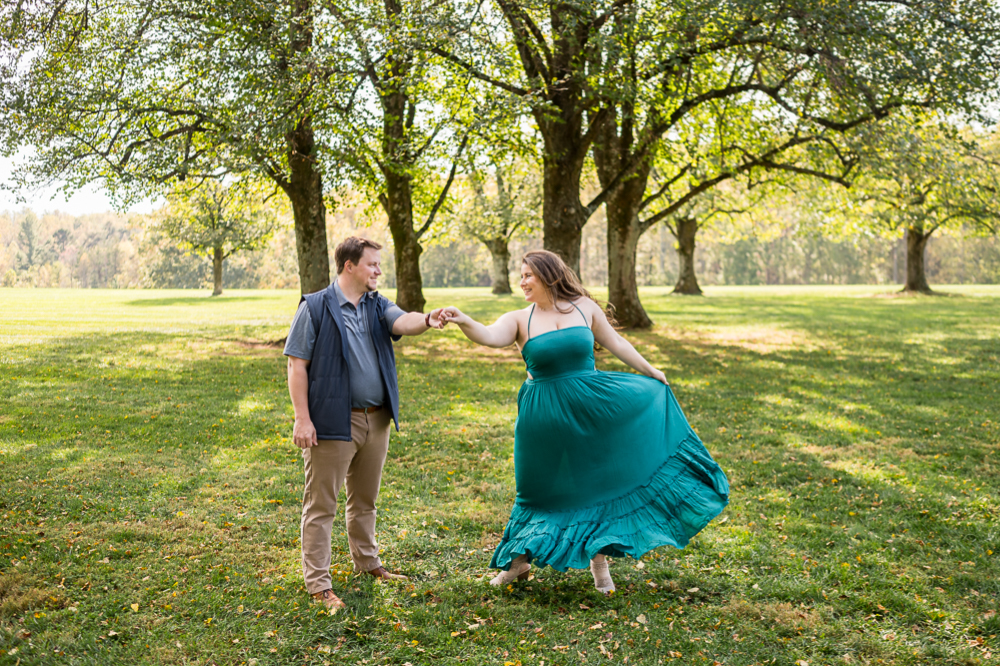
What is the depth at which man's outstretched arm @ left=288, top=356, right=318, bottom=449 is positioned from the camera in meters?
4.93

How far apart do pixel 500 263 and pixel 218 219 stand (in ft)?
83.4

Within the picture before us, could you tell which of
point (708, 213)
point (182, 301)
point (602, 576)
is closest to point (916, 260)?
point (708, 213)

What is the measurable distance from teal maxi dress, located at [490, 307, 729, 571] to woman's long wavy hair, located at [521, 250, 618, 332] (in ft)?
0.85

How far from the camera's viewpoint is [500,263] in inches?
1880

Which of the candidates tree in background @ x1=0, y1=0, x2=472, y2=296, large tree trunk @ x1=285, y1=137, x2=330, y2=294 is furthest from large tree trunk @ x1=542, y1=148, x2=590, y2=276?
large tree trunk @ x1=285, y1=137, x2=330, y2=294

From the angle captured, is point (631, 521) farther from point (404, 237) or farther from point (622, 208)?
point (404, 237)

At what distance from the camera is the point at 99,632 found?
15.6ft

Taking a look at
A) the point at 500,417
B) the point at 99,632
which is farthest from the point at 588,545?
the point at 500,417

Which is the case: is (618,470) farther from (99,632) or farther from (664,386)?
(99,632)

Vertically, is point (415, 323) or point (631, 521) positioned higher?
point (415, 323)

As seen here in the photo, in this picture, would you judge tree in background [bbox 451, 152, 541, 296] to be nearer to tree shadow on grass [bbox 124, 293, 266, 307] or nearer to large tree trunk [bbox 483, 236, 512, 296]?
large tree trunk [bbox 483, 236, 512, 296]

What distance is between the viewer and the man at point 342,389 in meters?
5.02

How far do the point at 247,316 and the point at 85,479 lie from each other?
24255 millimetres

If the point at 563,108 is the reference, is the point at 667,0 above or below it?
above
